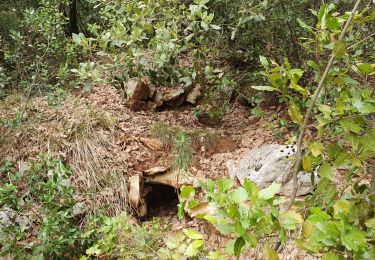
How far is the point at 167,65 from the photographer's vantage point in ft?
12.0

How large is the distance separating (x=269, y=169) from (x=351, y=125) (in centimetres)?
260

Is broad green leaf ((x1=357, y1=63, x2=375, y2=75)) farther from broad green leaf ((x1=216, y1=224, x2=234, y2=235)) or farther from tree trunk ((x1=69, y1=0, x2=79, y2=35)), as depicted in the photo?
A: tree trunk ((x1=69, y1=0, x2=79, y2=35))

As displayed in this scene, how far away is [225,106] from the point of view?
5.14 metres

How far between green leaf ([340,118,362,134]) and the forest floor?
2667mm

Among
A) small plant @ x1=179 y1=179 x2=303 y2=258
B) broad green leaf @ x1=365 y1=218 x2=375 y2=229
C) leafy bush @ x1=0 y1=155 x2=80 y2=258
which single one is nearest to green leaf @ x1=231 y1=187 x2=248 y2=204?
small plant @ x1=179 y1=179 x2=303 y2=258

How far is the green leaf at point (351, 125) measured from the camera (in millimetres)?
1229

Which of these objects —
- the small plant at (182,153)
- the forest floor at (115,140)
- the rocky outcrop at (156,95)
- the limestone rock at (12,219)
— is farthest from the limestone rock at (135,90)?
the limestone rock at (12,219)

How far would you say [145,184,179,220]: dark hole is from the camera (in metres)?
4.48

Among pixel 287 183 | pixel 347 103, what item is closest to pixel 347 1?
pixel 287 183

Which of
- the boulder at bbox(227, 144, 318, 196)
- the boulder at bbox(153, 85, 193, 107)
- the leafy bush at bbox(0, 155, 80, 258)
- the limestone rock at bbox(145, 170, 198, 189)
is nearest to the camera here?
the leafy bush at bbox(0, 155, 80, 258)

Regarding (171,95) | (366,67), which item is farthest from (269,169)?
(366,67)

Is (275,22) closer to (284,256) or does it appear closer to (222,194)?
(284,256)

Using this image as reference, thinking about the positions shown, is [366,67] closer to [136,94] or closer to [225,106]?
[225,106]

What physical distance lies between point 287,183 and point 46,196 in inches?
89.2
